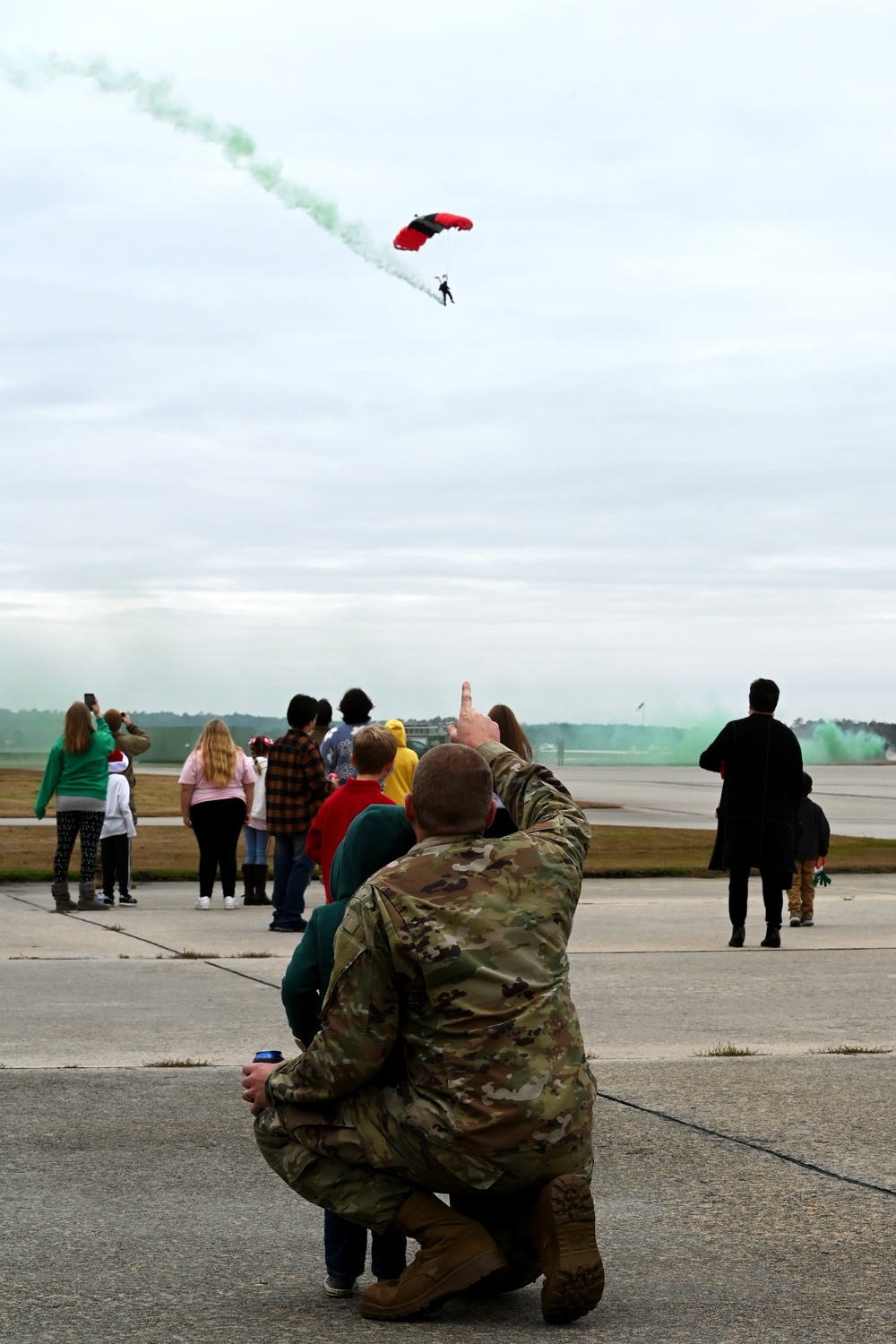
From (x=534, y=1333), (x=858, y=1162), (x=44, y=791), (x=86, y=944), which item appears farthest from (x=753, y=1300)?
(x=44, y=791)

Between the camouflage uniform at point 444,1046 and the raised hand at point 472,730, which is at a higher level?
the raised hand at point 472,730

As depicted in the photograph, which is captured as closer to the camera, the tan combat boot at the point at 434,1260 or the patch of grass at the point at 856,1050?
the tan combat boot at the point at 434,1260

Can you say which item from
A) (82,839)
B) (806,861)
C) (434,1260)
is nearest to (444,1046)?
(434,1260)

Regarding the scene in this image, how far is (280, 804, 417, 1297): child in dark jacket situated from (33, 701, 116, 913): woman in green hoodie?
10.1 m

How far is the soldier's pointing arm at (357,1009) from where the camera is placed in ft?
12.8

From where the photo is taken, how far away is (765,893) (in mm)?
12250

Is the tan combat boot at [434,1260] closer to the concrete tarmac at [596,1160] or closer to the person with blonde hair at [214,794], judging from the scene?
the concrete tarmac at [596,1160]

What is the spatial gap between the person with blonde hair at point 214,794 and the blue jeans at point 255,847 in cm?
69

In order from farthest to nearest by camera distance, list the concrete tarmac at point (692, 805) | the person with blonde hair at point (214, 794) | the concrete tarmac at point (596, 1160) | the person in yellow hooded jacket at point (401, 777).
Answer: the concrete tarmac at point (692, 805) → the person with blonde hair at point (214, 794) → the person in yellow hooded jacket at point (401, 777) → the concrete tarmac at point (596, 1160)

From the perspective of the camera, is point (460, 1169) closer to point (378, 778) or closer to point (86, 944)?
point (378, 778)

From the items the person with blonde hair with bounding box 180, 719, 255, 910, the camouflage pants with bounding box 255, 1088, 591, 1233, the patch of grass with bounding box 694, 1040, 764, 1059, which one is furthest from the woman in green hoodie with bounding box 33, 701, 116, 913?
the camouflage pants with bounding box 255, 1088, 591, 1233

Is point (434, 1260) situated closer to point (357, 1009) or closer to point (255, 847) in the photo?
point (357, 1009)

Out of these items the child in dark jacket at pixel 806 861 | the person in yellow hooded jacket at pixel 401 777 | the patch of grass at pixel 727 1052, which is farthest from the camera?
the child in dark jacket at pixel 806 861

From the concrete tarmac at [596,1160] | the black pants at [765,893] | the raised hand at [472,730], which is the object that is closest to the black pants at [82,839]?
the concrete tarmac at [596,1160]
